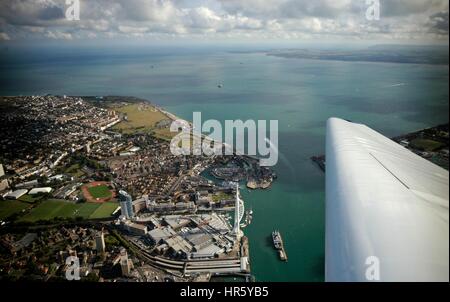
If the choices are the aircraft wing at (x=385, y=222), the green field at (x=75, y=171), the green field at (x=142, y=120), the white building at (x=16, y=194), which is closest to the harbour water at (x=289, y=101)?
the aircraft wing at (x=385, y=222)

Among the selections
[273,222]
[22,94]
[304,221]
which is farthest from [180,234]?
[22,94]

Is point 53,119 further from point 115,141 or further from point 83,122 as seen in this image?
point 115,141

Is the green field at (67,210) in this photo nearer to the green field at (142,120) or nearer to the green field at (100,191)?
the green field at (100,191)

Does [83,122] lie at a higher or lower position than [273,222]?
higher

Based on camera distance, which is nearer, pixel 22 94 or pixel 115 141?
pixel 115 141

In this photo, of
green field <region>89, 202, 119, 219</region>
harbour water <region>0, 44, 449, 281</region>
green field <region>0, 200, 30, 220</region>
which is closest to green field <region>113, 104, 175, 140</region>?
harbour water <region>0, 44, 449, 281</region>

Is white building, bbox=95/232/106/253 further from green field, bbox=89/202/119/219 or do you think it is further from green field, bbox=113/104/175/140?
green field, bbox=113/104/175/140
